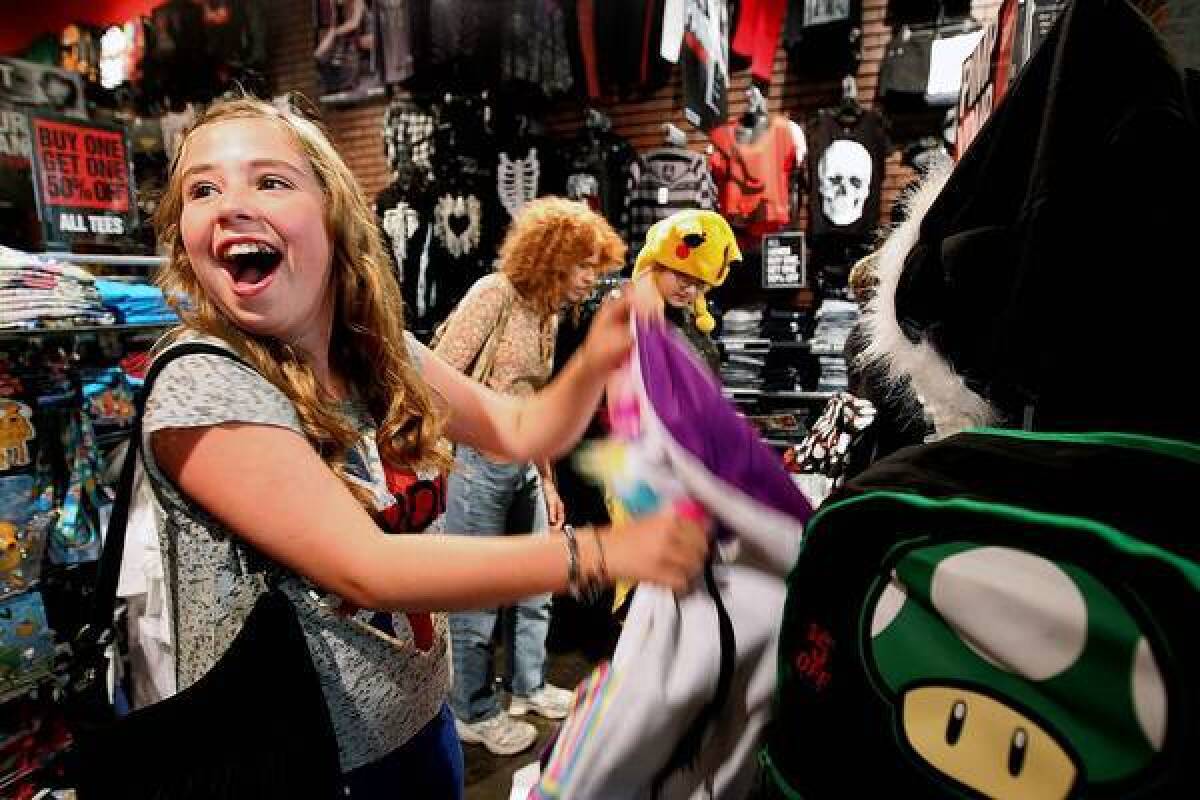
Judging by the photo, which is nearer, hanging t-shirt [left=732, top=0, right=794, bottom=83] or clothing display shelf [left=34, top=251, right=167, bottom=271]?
clothing display shelf [left=34, top=251, right=167, bottom=271]

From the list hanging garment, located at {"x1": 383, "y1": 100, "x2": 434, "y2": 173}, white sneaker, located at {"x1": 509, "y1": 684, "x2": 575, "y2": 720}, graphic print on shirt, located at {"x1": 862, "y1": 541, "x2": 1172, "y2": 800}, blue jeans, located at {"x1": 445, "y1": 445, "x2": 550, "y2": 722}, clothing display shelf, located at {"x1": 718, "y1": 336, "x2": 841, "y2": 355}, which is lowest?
white sneaker, located at {"x1": 509, "y1": 684, "x2": 575, "y2": 720}

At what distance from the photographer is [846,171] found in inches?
147

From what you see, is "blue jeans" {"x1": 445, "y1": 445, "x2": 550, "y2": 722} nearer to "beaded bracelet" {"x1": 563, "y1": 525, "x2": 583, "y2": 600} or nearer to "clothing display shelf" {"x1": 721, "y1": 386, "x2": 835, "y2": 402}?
"clothing display shelf" {"x1": 721, "y1": 386, "x2": 835, "y2": 402}

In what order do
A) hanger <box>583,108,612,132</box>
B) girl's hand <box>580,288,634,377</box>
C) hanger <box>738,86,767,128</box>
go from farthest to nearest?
1. hanger <box>583,108,612,132</box>
2. hanger <box>738,86,767,128</box>
3. girl's hand <box>580,288,634,377</box>

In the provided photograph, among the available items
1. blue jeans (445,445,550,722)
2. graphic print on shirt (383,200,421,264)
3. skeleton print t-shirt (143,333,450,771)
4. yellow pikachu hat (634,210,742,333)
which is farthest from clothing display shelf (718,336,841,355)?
skeleton print t-shirt (143,333,450,771)

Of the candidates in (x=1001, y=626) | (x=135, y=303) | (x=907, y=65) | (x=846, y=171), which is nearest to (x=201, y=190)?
(x=1001, y=626)

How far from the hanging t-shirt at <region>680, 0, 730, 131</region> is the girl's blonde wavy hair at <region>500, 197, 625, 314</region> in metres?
0.94

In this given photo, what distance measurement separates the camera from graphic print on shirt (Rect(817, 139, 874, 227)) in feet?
12.2

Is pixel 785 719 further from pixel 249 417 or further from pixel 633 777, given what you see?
pixel 249 417

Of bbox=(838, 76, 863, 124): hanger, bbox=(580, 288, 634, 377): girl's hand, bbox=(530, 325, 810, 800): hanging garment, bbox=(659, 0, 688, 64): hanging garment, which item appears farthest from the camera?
bbox=(838, 76, 863, 124): hanger

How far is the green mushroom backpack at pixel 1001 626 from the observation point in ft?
1.34

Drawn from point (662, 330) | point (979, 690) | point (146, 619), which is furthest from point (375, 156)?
point (979, 690)

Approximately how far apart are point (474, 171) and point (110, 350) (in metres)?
2.52

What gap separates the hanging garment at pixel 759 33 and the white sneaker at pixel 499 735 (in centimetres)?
352
